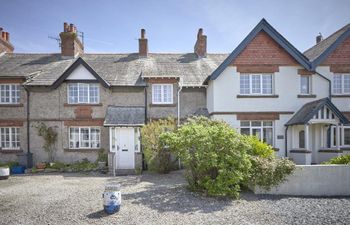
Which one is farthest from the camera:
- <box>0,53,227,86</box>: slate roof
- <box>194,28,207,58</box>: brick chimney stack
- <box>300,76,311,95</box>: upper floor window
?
<box>194,28,207,58</box>: brick chimney stack

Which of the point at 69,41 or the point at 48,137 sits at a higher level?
the point at 69,41

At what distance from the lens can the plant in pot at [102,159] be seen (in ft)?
56.4

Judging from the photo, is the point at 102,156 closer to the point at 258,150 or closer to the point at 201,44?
the point at 258,150

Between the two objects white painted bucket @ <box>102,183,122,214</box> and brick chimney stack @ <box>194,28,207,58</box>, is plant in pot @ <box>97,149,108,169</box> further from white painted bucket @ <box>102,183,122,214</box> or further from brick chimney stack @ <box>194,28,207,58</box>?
brick chimney stack @ <box>194,28,207,58</box>

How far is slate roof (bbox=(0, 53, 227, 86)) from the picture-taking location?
1852 cm

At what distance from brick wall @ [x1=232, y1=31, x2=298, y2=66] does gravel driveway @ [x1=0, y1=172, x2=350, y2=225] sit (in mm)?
9561

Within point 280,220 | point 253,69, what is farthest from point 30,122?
point 280,220

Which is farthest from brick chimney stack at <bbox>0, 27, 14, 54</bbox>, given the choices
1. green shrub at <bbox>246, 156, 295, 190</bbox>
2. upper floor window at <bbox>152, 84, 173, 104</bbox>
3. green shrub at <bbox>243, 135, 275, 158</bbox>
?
green shrub at <bbox>246, 156, 295, 190</bbox>

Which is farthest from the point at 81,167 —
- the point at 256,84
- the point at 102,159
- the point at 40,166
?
Result: the point at 256,84

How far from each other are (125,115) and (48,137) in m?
5.55

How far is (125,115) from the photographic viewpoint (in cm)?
1772

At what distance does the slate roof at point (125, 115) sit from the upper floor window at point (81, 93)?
5.07ft

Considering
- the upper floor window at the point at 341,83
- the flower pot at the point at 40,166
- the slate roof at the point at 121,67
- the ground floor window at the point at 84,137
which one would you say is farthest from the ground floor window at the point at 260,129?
the flower pot at the point at 40,166

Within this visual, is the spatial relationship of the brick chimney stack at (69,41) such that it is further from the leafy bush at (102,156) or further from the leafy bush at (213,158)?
the leafy bush at (213,158)
